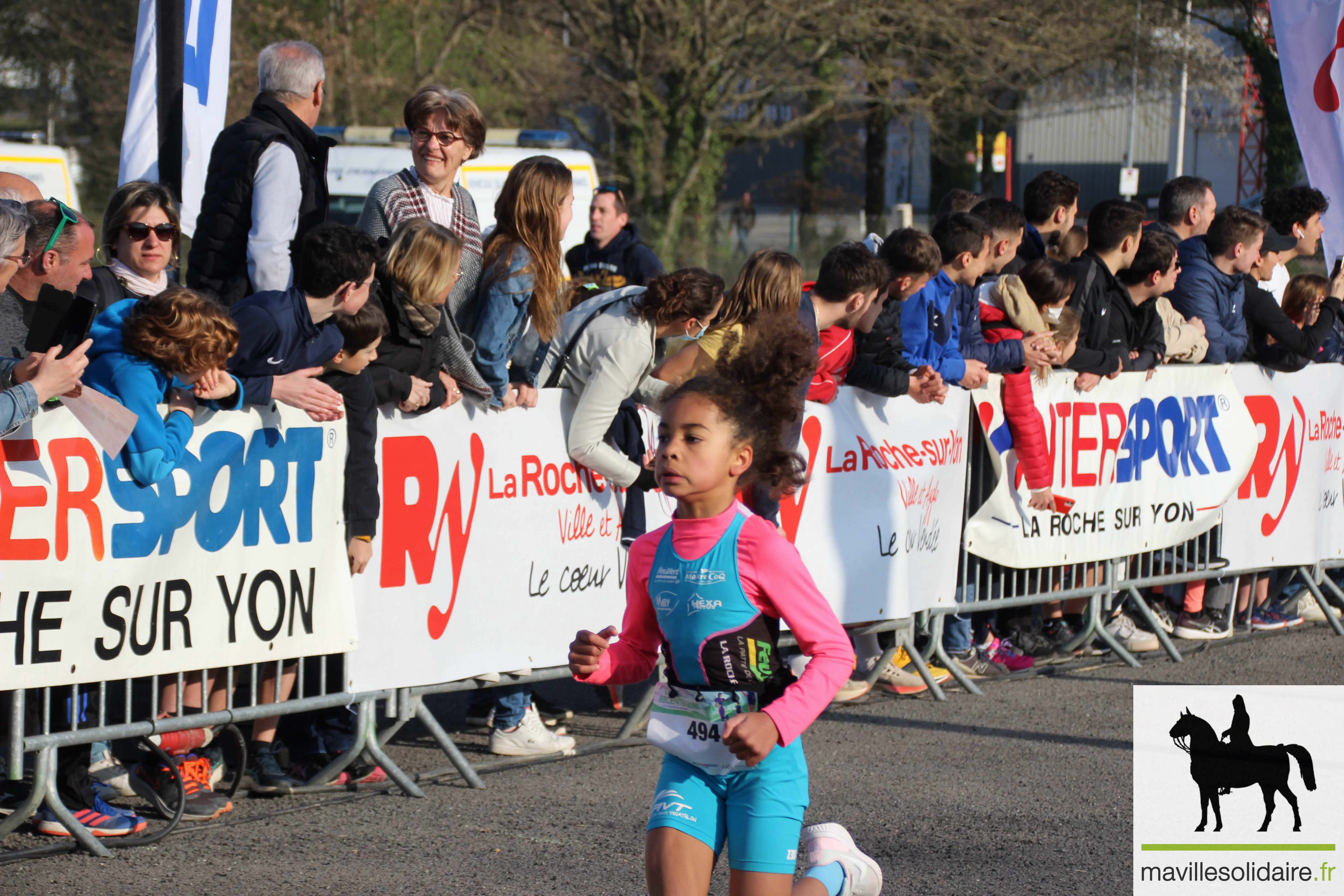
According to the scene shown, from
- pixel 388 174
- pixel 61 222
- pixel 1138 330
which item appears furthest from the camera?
pixel 388 174

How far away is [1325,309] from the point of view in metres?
8.80

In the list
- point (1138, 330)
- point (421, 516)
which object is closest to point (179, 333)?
point (421, 516)

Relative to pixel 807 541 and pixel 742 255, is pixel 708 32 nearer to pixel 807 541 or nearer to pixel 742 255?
pixel 742 255

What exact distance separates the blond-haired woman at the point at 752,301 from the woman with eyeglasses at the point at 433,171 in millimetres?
936

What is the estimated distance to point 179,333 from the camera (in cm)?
486

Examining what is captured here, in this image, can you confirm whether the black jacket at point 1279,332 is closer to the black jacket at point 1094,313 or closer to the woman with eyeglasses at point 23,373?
the black jacket at point 1094,313

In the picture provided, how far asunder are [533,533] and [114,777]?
1.74m

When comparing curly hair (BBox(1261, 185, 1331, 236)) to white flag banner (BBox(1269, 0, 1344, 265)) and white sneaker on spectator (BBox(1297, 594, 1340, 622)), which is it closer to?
white flag banner (BBox(1269, 0, 1344, 265))

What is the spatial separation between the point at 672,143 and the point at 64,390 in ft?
76.8

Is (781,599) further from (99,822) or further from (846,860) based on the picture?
(99,822)

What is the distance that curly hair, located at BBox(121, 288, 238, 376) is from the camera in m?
4.86

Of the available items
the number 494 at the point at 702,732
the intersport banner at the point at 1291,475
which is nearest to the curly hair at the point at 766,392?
the number 494 at the point at 702,732

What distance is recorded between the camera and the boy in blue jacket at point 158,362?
4871mm

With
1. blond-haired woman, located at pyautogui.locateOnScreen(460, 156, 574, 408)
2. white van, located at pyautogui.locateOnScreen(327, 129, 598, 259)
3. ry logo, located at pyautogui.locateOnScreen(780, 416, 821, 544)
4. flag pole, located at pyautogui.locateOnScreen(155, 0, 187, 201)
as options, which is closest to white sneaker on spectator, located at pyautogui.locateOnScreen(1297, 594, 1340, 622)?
ry logo, located at pyautogui.locateOnScreen(780, 416, 821, 544)
